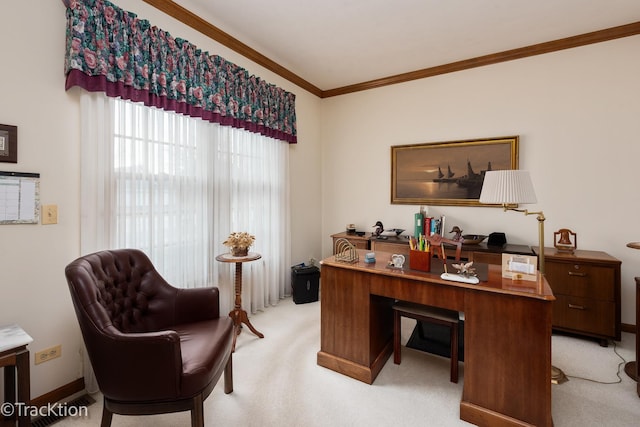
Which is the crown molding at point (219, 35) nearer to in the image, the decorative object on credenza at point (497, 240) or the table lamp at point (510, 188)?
the table lamp at point (510, 188)

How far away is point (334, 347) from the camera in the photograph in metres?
2.30

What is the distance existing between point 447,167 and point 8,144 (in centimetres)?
408

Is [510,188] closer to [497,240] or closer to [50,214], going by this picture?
[497,240]

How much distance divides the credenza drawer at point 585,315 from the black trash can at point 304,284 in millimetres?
2590

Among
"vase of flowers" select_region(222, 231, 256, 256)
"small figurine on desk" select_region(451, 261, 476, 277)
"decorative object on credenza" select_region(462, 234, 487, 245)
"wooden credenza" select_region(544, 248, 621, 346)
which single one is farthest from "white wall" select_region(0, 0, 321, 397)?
"wooden credenza" select_region(544, 248, 621, 346)

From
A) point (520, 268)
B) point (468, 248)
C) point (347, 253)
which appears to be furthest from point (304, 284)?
point (520, 268)

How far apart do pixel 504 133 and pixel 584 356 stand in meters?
2.40

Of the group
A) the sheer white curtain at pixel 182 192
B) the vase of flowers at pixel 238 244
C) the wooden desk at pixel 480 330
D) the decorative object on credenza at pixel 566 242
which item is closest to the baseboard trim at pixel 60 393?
the sheer white curtain at pixel 182 192

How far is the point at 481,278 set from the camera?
1.88 metres

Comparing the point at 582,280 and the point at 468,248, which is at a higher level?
the point at 468,248

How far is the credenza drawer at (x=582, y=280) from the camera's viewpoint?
267 cm

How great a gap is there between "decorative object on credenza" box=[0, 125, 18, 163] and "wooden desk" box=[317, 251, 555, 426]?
210cm

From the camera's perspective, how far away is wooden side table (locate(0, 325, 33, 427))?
4.70ft

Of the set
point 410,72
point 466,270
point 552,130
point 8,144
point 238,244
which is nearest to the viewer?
point 8,144
